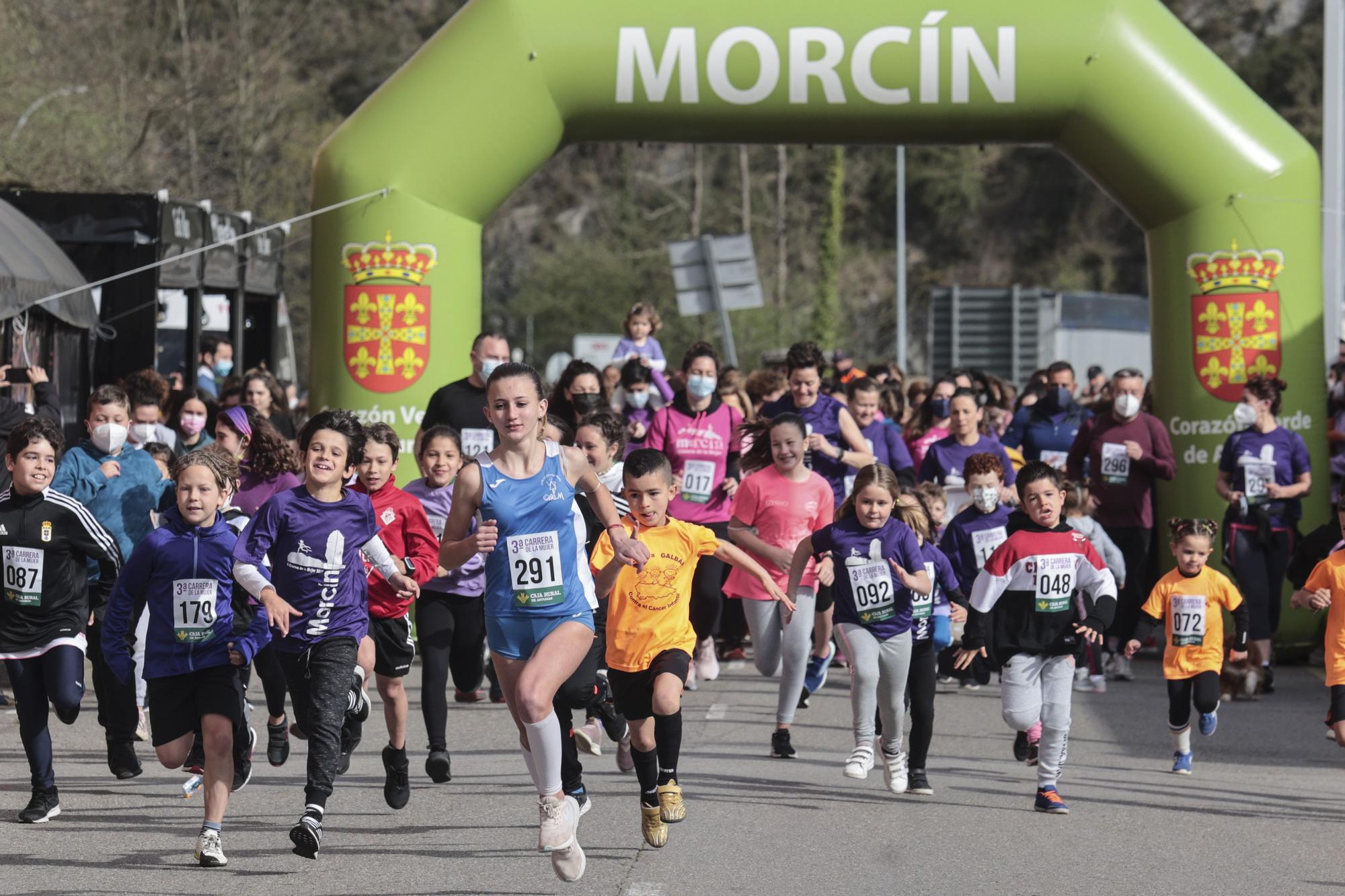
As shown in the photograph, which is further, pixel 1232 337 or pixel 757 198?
pixel 757 198

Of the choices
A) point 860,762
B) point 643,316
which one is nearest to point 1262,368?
point 643,316

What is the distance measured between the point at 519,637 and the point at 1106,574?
2.96 metres

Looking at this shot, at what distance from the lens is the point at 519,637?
654cm

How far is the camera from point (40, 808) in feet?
25.0

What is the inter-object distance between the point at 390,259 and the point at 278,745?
5.76 meters

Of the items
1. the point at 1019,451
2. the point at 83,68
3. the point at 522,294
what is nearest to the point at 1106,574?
the point at 1019,451

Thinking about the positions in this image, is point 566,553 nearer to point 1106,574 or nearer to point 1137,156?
point 1106,574

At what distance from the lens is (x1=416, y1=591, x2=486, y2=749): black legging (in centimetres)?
851

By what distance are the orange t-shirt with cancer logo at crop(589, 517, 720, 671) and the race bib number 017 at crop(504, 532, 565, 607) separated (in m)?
0.81

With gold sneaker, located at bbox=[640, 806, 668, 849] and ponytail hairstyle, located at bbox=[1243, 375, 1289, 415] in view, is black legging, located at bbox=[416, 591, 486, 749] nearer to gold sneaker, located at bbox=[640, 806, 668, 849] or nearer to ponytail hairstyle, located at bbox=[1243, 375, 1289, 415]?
gold sneaker, located at bbox=[640, 806, 668, 849]

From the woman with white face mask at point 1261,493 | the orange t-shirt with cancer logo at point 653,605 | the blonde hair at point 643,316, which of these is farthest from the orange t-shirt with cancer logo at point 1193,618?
the blonde hair at point 643,316

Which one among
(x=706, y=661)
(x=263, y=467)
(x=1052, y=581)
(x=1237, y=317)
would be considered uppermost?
(x=1237, y=317)

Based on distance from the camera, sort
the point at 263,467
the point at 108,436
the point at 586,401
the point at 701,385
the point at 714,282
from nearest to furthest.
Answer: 1. the point at 263,467
2. the point at 108,436
3. the point at 586,401
4. the point at 701,385
5. the point at 714,282

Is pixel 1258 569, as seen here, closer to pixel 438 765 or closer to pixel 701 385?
pixel 701 385
